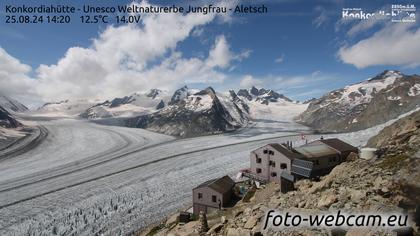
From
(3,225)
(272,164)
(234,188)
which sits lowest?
(3,225)

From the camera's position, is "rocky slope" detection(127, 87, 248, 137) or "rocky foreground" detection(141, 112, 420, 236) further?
"rocky slope" detection(127, 87, 248, 137)

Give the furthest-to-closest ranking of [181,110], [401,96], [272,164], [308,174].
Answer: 1. [181,110]
2. [401,96]
3. [272,164]
4. [308,174]

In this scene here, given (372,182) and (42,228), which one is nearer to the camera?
(372,182)

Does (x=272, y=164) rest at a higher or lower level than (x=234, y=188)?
higher

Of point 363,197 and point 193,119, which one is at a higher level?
point 193,119

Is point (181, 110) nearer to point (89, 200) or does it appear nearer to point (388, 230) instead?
point (89, 200)

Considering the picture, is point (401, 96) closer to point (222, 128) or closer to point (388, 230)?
point (222, 128)

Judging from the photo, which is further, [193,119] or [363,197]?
[193,119]

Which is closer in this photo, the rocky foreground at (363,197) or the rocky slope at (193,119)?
the rocky foreground at (363,197)

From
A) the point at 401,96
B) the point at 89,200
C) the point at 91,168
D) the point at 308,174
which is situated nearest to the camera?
the point at 308,174

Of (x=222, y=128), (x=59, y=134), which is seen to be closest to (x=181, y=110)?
(x=222, y=128)
